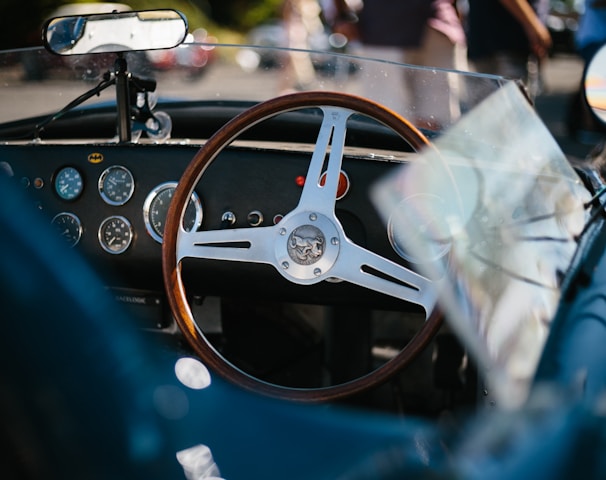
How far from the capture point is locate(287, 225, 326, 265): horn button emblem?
211cm

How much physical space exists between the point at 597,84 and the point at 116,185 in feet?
4.56

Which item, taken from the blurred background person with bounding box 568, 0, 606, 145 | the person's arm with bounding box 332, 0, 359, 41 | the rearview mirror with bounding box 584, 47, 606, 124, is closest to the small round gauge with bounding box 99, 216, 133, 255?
the rearview mirror with bounding box 584, 47, 606, 124

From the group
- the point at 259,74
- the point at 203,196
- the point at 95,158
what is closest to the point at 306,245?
the point at 203,196

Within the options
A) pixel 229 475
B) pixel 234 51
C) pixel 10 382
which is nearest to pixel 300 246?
pixel 229 475

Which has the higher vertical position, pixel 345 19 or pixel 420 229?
pixel 345 19

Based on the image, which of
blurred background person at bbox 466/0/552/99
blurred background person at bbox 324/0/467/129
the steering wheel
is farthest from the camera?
blurred background person at bbox 466/0/552/99

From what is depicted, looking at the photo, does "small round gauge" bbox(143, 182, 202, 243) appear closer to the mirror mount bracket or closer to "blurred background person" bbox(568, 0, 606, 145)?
the mirror mount bracket

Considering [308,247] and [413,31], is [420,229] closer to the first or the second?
[308,247]

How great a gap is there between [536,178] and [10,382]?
1584mm

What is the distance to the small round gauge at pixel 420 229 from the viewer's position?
2166mm

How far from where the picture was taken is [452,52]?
5.14m

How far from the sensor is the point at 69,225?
2529mm

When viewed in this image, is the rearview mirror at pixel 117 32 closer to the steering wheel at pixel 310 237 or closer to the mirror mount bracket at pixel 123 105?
the mirror mount bracket at pixel 123 105

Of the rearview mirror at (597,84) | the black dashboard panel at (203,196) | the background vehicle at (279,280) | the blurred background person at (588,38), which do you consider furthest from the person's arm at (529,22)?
the black dashboard panel at (203,196)
